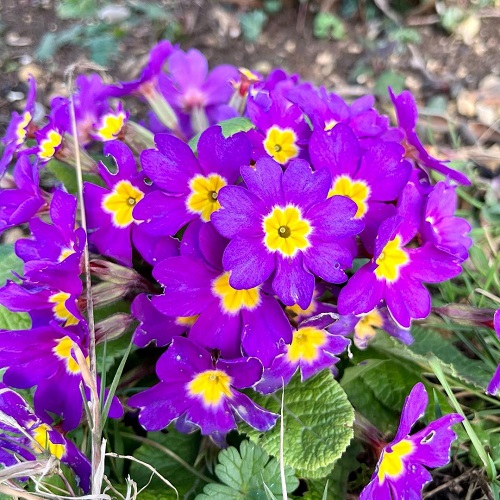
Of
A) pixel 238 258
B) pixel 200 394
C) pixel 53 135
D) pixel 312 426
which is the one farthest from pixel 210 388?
pixel 53 135

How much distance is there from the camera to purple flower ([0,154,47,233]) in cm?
158

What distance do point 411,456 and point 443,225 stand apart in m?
0.58

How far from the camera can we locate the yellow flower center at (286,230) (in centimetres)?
134

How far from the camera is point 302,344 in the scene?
1549 mm

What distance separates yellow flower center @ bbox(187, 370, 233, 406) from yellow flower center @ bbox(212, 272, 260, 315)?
18 cm

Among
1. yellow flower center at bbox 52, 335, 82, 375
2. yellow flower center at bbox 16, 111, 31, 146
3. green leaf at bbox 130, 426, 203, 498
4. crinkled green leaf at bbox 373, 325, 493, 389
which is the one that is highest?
yellow flower center at bbox 16, 111, 31, 146

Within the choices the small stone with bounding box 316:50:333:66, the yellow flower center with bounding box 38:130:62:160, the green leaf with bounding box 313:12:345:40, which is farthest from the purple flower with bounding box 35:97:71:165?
the green leaf with bounding box 313:12:345:40

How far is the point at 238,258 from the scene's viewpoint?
4.17 feet

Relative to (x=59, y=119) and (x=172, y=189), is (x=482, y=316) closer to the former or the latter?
(x=172, y=189)

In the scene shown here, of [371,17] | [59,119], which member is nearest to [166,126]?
[59,119]

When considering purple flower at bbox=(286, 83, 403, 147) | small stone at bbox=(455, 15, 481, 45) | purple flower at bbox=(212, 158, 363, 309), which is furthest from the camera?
small stone at bbox=(455, 15, 481, 45)

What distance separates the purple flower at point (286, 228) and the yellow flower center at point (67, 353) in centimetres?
44

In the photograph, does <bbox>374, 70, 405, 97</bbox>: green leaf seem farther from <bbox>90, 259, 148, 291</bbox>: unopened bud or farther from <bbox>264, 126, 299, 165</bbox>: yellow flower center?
<bbox>90, 259, 148, 291</bbox>: unopened bud

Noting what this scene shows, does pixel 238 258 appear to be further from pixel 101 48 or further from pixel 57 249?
pixel 101 48
